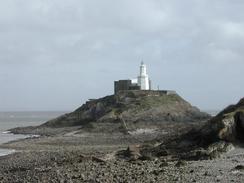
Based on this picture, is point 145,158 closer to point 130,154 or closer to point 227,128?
point 130,154

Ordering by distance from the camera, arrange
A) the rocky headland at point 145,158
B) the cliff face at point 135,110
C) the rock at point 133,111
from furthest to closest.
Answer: the cliff face at point 135,110, the rock at point 133,111, the rocky headland at point 145,158

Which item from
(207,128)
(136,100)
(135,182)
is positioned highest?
(136,100)

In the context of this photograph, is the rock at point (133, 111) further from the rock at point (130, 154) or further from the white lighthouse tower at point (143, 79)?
the rock at point (130, 154)

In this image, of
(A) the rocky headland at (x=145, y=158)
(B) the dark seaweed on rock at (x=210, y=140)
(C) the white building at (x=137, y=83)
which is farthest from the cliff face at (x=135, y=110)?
(B) the dark seaweed on rock at (x=210, y=140)

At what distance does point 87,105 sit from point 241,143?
5605 centimetres

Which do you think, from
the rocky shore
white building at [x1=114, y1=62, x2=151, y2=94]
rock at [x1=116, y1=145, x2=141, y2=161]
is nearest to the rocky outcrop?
rock at [x1=116, y1=145, x2=141, y2=161]

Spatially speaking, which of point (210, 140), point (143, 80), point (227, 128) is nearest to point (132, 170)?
point (210, 140)

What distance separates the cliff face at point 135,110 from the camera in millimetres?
74106

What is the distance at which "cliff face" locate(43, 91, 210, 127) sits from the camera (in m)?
74.1

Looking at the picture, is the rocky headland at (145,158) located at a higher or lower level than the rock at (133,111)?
lower

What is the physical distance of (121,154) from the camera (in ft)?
113

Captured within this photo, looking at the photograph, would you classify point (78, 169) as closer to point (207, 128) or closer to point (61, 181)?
point (61, 181)

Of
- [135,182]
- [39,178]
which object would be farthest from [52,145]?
[135,182]

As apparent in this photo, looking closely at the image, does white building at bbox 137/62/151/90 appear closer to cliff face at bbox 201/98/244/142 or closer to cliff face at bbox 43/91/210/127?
A: cliff face at bbox 43/91/210/127
